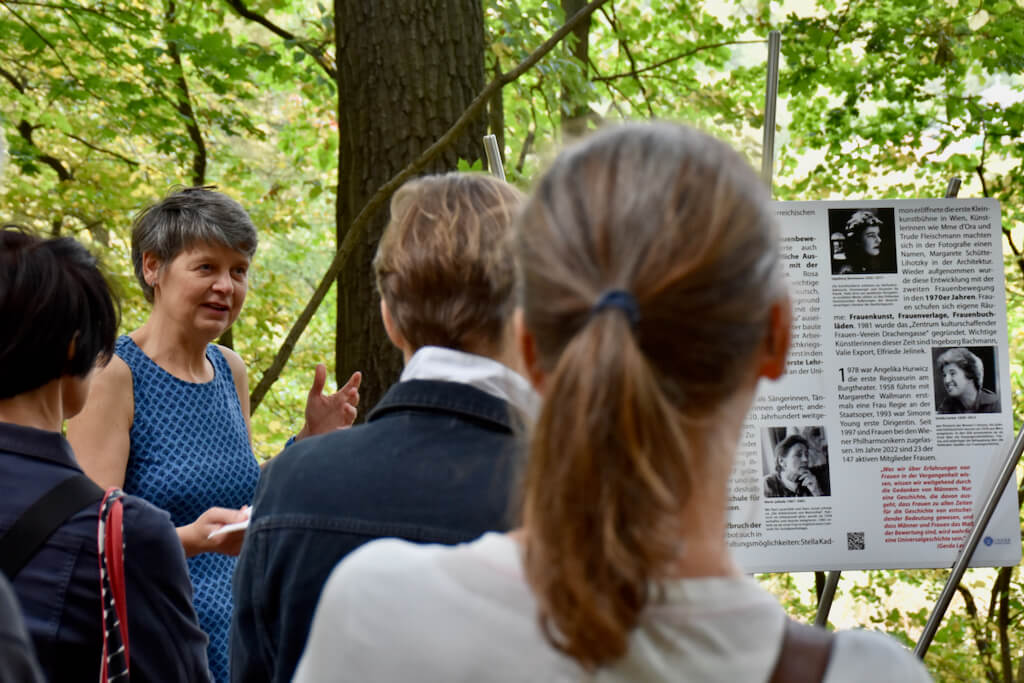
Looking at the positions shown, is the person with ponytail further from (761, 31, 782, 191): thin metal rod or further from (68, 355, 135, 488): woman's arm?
(761, 31, 782, 191): thin metal rod

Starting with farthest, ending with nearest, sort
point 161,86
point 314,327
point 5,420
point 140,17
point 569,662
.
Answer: point 314,327, point 161,86, point 140,17, point 5,420, point 569,662

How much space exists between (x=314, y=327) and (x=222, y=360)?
7.17 m

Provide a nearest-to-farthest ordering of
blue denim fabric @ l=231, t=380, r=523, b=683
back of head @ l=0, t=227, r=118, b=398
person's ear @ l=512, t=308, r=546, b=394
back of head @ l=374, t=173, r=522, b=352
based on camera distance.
Result: person's ear @ l=512, t=308, r=546, b=394 < blue denim fabric @ l=231, t=380, r=523, b=683 < back of head @ l=374, t=173, r=522, b=352 < back of head @ l=0, t=227, r=118, b=398

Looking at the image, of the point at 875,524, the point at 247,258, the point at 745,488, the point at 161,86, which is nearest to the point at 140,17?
the point at 161,86

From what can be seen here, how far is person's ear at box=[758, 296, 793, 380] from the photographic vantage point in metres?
0.87

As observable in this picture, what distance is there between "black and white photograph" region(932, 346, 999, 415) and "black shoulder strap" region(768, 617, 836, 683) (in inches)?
82.2

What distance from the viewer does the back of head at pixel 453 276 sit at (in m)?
1.46

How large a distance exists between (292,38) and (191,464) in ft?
10.8

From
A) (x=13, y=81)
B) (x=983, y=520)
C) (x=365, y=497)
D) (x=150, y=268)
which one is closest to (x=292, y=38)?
(x=13, y=81)

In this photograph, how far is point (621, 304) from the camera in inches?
30.1

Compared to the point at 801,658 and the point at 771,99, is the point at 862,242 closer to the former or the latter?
the point at 771,99

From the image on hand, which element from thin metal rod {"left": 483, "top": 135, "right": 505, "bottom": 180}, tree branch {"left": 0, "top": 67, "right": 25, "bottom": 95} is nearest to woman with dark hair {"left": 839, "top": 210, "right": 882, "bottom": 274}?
thin metal rod {"left": 483, "top": 135, "right": 505, "bottom": 180}

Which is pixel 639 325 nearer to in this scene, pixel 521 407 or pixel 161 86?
pixel 521 407

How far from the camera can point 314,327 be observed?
994 centimetres
